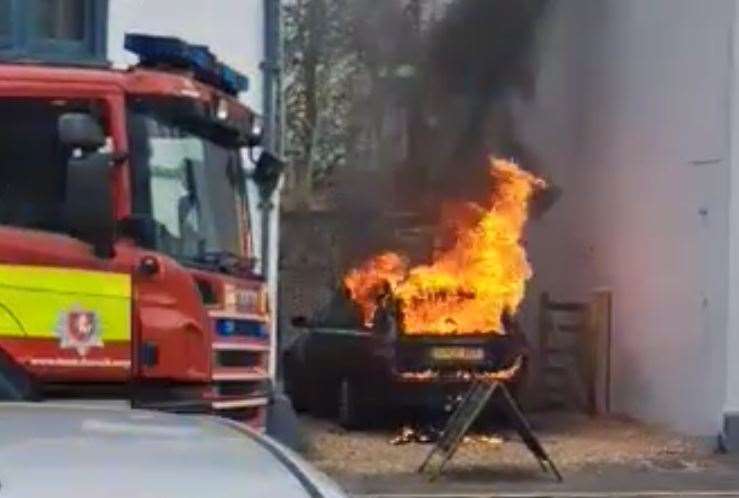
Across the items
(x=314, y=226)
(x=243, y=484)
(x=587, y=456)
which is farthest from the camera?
(x=314, y=226)

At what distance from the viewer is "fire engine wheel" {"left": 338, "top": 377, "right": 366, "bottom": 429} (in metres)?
18.4

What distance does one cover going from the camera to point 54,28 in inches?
620

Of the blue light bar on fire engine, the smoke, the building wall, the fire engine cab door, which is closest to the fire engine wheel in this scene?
the building wall

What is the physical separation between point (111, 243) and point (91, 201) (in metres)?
0.24

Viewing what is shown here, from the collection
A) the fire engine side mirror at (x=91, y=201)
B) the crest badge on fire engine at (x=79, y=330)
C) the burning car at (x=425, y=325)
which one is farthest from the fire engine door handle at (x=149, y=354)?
the burning car at (x=425, y=325)

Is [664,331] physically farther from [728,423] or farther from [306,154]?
[306,154]

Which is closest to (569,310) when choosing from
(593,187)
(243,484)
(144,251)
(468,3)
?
(593,187)

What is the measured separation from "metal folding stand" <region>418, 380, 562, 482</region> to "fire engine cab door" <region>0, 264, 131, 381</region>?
6.07m

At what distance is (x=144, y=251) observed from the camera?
31.3 ft

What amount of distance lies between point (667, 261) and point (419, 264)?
2747 millimetres

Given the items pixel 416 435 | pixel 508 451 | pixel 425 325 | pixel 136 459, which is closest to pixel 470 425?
pixel 508 451

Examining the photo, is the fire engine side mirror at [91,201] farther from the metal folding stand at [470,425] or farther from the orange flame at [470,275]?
the orange flame at [470,275]

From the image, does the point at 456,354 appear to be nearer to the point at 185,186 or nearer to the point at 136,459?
the point at 185,186

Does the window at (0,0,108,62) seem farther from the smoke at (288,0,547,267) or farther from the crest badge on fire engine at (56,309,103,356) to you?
the smoke at (288,0,547,267)
